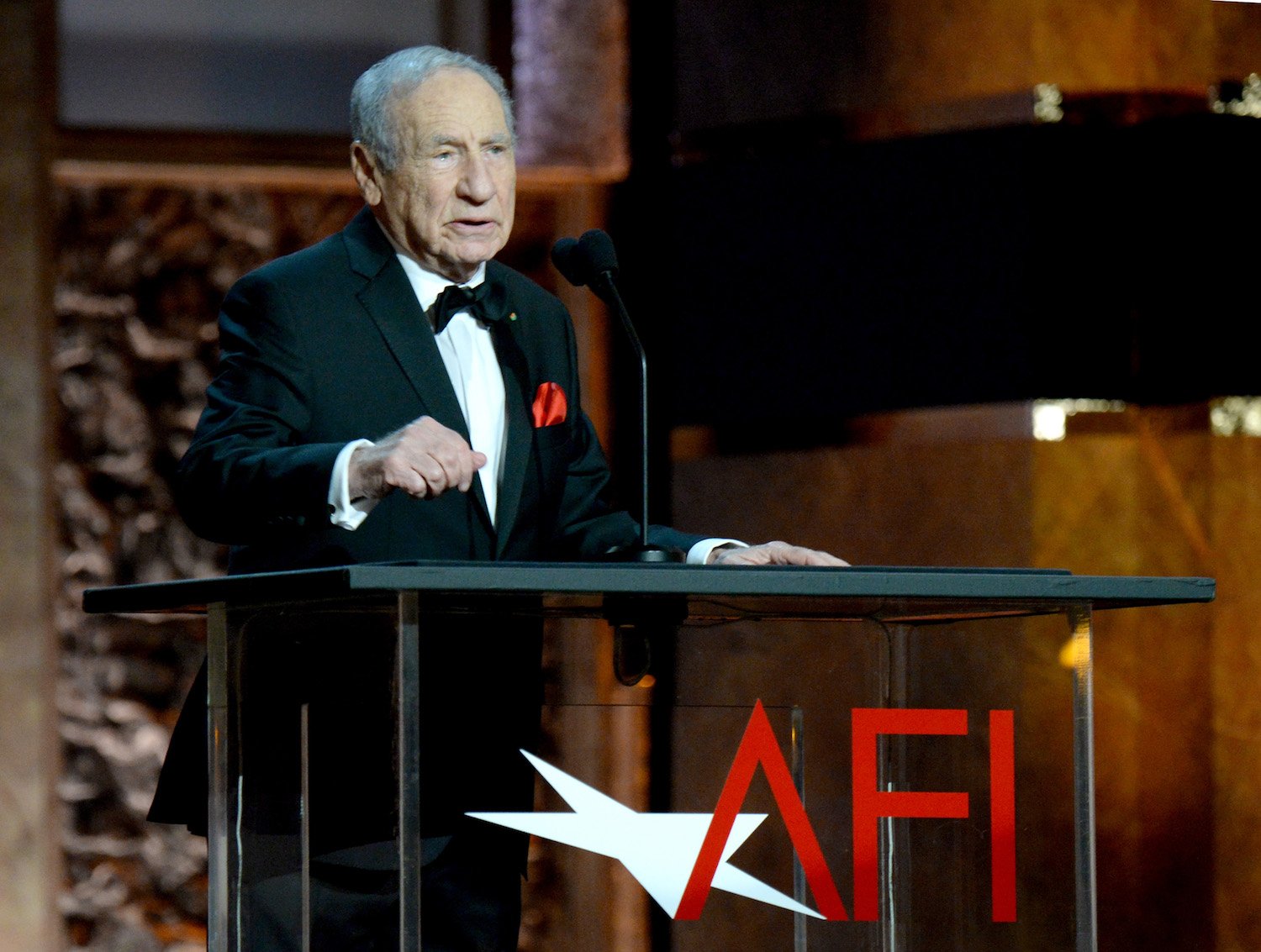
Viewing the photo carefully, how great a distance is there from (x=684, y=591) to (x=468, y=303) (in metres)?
0.63

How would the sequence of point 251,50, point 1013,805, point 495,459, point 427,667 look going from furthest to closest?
1. point 251,50
2. point 495,459
3. point 1013,805
4. point 427,667

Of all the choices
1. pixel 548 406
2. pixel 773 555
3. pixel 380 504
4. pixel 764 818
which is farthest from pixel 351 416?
pixel 764 818

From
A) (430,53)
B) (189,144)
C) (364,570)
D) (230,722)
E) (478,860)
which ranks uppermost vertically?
(189,144)

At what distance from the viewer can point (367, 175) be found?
83.2 inches

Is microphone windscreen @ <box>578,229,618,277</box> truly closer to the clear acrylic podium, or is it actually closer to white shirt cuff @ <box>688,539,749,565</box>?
white shirt cuff @ <box>688,539,749,565</box>

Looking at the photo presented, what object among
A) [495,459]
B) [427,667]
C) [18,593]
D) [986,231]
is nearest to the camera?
[427,667]

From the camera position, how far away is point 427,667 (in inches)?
63.7

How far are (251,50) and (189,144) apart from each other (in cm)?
30

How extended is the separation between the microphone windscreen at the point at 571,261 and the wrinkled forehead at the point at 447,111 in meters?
0.18

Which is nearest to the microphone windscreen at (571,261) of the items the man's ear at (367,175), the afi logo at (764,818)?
the man's ear at (367,175)

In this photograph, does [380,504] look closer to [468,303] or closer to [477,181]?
Answer: [468,303]

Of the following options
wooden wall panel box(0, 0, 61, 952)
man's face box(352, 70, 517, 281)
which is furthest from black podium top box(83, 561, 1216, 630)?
wooden wall panel box(0, 0, 61, 952)

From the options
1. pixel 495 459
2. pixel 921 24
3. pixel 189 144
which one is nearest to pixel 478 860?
pixel 495 459

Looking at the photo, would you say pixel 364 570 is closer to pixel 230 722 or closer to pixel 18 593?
pixel 230 722
